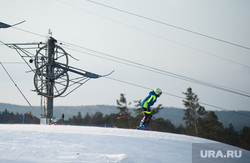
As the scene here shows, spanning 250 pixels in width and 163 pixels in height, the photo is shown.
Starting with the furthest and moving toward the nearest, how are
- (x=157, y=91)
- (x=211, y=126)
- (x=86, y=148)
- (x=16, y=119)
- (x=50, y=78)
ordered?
1. (x=211, y=126)
2. (x=16, y=119)
3. (x=50, y=78)
4. (x=157, y=91)
5. (x=86, y=148)

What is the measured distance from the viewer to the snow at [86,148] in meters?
6.23

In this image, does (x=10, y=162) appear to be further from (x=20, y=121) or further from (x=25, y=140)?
(x=20, y=121)

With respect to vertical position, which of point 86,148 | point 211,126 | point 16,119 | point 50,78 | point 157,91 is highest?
point 50,78

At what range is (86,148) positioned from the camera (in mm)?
7078

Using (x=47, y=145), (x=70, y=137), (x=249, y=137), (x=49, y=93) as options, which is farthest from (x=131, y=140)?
(x=249, y=137)

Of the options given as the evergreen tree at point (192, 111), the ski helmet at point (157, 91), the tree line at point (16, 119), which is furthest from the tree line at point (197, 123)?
the ski helmet at point (157, 91)

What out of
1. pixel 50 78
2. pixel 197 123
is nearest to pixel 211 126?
pixel 197 123

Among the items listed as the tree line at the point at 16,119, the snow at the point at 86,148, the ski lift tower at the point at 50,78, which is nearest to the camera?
the snow at the point at 86,148

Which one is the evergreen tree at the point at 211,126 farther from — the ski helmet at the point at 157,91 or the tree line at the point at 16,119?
the ski helmet at the point at 157,91

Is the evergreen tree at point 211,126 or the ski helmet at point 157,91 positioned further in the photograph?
the evergreen tree at point 211,126

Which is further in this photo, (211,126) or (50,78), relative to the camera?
(211,126)

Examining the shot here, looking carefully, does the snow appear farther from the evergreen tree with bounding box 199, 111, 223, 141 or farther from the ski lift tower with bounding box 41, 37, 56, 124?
the evergreen tree with bounding box 199, 111, 223, 141

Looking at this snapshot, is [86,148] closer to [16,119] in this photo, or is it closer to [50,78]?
[50,78]

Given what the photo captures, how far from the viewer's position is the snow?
245 inches
